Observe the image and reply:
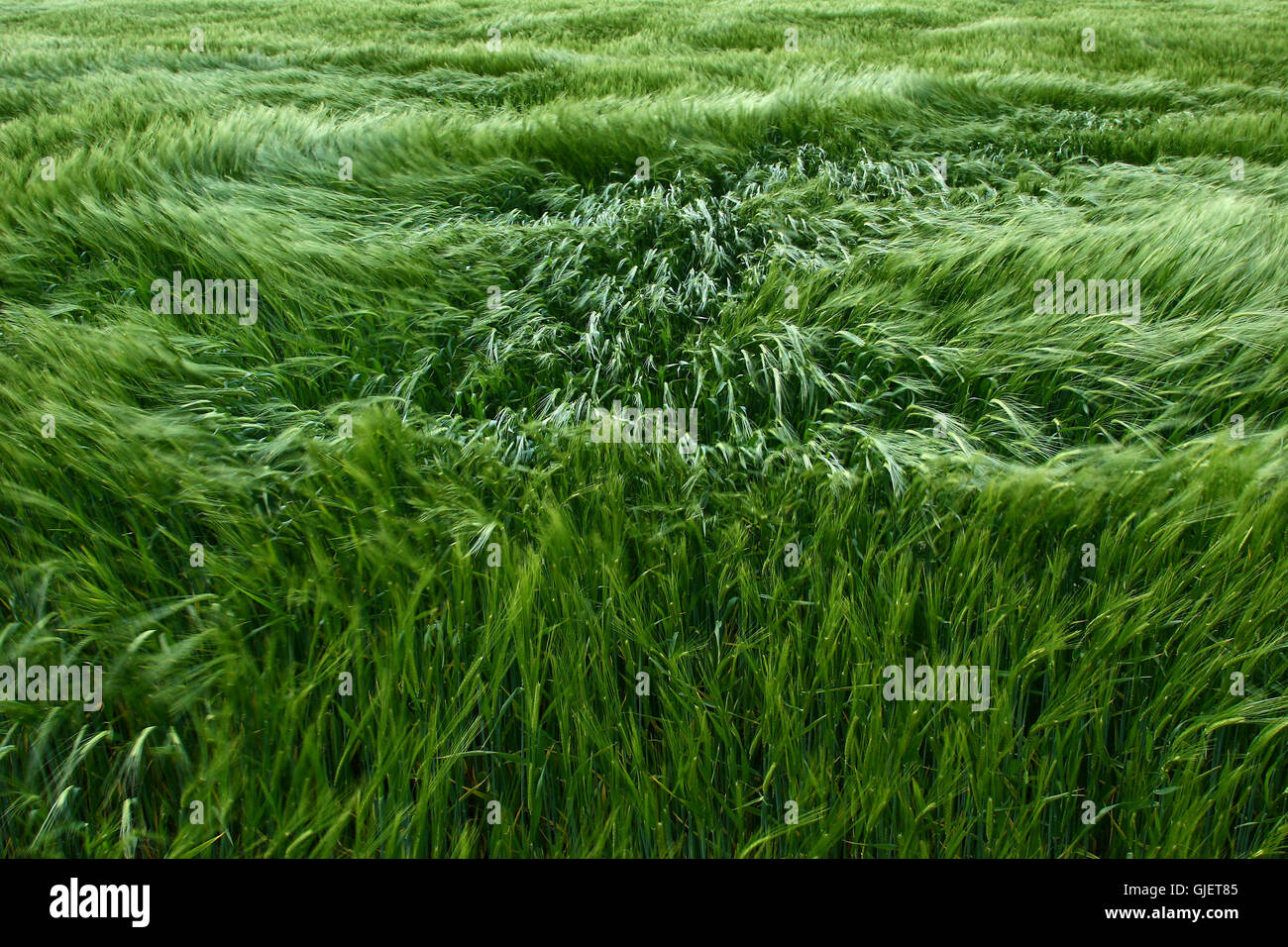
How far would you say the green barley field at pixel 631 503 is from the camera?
4.27 feet

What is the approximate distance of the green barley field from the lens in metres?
1.30

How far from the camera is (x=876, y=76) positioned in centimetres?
598

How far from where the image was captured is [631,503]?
1937 millimetres

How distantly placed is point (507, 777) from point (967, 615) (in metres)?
1.03

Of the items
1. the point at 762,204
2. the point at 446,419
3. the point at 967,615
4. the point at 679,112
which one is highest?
the point at 679,112

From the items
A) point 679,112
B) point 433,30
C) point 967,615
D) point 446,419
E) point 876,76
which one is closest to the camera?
point 967,615

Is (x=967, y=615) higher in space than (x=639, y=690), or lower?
higher

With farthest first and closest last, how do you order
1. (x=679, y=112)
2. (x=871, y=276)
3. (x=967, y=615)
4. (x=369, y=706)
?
(x=679, y=112), (x=871, y=276), (x=967, y=615), (x=369, y=706)

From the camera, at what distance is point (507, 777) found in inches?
54.3
